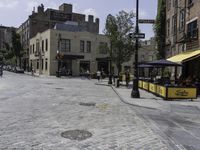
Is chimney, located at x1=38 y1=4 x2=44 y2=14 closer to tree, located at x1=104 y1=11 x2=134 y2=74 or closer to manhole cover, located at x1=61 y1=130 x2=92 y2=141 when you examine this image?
tree, located at x1=104 y1=11 x2=134 y2=74

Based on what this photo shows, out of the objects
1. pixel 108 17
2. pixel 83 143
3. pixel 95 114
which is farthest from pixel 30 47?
pixel 83 143

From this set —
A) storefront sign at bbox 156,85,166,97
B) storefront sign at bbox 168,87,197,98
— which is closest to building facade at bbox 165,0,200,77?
storefront sign at bbox 156,85,166,97

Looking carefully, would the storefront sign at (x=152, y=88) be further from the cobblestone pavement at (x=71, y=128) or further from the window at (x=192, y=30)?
the cobblestone pavement at (x=71, y=128)

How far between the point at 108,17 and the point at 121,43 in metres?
3.17

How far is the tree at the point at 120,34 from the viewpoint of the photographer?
35.4m

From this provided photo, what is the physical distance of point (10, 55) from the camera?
94375 millimetres

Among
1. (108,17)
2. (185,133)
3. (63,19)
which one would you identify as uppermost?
(63,19)

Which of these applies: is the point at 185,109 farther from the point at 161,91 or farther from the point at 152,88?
the point at 152,88

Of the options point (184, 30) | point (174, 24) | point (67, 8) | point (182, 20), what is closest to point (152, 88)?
point (184, 30)

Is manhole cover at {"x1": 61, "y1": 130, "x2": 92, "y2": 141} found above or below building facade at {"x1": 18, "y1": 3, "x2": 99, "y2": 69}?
below

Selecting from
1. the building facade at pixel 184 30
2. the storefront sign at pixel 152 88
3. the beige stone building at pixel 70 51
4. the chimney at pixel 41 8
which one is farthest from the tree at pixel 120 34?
the chimney at pixel 41 8

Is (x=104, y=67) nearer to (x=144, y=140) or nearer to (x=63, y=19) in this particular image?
(x=63, y=19)

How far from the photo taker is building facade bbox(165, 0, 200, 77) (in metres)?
26.6

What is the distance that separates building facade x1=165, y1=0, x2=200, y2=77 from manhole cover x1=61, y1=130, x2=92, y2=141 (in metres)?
15.6
